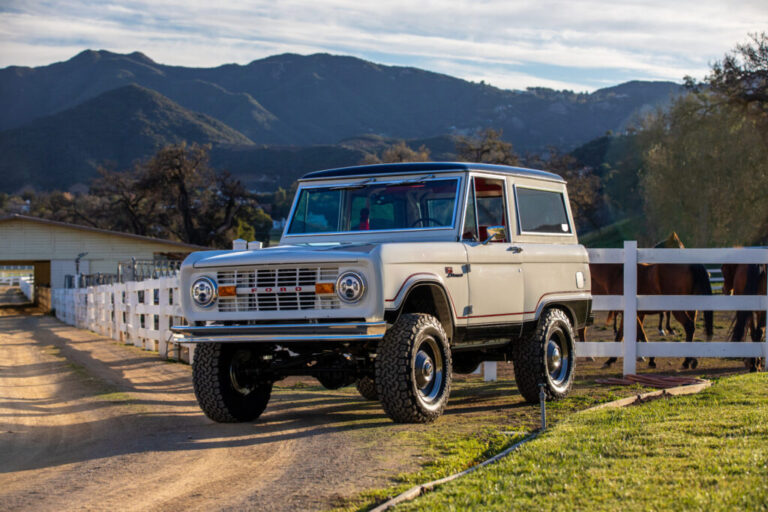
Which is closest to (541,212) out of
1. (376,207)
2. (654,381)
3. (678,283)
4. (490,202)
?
(490,202)

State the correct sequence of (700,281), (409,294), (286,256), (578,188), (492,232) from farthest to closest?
(578,188) < (700,281) < (492,232) < (409,294) < (286,256)

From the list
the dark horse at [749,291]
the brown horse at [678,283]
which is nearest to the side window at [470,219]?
the dark horse at [749,291]

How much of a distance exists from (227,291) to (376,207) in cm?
194

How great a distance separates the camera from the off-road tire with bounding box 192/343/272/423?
26.8ft

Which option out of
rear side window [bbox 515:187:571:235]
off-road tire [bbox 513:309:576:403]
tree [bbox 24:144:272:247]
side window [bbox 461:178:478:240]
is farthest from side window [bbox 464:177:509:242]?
tree [bbox 24:144:272:247]

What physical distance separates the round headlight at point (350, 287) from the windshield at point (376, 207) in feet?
5.19

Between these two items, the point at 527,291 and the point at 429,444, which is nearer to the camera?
the point at 429,444

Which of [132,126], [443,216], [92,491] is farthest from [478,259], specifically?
[132,126]

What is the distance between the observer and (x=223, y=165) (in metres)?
149

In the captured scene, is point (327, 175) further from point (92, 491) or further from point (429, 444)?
point (92, 491)

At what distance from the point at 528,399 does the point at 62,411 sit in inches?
197

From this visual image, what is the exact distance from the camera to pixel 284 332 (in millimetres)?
7559

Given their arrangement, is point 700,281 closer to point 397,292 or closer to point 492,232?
point 492,232

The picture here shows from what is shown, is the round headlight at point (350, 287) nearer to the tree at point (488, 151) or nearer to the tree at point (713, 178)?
the tree at point (713, 178)
